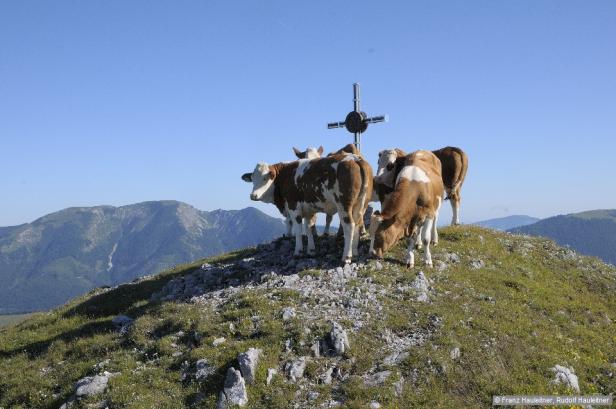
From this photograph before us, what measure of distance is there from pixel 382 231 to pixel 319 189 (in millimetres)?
3085

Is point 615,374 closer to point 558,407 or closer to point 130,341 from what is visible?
point 558,407

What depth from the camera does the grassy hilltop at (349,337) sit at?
11.3 m

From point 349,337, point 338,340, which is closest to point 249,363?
point 338,340

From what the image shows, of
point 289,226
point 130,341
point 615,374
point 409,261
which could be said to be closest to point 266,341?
point 130,341

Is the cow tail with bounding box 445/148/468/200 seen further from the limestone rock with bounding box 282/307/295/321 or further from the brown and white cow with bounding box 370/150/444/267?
the limestone rock with bounding box 282/307/295/321

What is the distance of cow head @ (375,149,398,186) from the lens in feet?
66.0

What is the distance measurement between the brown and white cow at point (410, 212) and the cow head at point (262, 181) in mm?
5464

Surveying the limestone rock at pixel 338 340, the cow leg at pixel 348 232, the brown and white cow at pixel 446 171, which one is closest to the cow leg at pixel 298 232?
the cow leg at pixel 348 232

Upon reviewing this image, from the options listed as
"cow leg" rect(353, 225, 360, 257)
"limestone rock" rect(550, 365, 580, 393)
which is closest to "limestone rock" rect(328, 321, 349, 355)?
"limestone rock" rect(550, 365, 580, 393)

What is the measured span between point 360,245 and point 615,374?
8.79m

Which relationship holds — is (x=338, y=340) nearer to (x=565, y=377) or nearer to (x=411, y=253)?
(x=565, y=377)

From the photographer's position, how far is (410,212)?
16.3 m

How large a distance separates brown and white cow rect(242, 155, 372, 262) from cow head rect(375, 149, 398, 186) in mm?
2511

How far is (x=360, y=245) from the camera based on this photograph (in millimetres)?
18828
